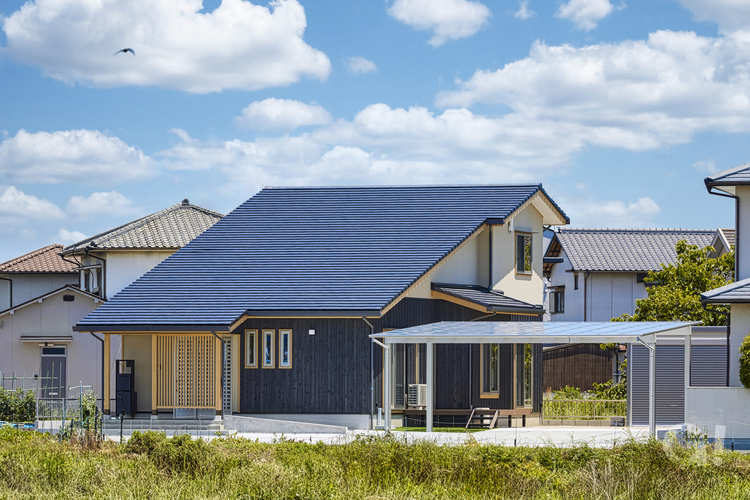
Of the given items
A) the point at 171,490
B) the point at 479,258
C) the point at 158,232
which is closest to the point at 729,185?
the point at 479,258

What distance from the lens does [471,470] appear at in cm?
1705

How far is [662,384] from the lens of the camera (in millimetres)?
27016

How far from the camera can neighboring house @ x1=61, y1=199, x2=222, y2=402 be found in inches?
1542

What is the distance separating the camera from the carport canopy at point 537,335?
2322cm

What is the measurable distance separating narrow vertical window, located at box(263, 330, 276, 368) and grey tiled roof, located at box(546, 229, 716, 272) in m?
21.1

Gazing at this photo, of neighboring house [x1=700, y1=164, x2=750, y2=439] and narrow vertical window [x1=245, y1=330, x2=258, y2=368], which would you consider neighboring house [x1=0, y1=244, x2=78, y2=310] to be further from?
neighboring house [x1=700, y1=164, x2=750, y2=439]

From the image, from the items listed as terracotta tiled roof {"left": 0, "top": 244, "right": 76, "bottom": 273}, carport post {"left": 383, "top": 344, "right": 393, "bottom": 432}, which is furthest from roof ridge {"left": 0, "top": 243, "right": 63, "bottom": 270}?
carport post {"left": 383, "top": 344, "right": 393, "bottom": 432}

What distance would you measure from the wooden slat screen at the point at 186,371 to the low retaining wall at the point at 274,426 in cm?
97

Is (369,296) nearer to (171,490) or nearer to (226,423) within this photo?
(226,423)

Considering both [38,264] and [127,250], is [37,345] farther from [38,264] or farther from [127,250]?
[38,264]

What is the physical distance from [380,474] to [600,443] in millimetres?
6128

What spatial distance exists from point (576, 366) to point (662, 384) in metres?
15.0

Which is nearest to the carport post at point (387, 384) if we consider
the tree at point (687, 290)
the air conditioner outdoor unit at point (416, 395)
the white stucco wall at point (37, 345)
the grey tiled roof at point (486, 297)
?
the air conditioner outdoor unit at point (416, 395)

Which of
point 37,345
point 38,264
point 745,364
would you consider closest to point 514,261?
point 745,364
